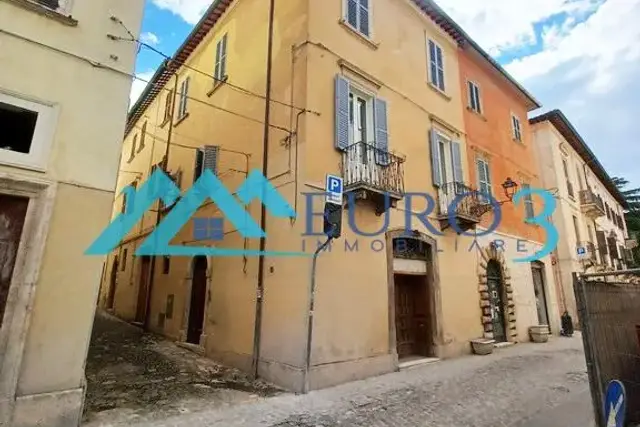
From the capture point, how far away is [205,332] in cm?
889

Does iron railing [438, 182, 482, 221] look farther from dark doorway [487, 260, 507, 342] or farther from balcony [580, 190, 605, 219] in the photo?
balcony [580, 190, 605, 219]

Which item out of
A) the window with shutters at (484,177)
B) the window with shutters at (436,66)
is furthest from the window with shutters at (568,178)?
the window with shutters at (436,66)

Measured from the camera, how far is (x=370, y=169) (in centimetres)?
768

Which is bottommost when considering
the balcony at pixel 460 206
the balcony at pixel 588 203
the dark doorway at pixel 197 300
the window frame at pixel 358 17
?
the dark doorway at pixel 197 300

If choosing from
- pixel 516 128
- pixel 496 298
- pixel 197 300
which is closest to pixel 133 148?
pixel 197 300

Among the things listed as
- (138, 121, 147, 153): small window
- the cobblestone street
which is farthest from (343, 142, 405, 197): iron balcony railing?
(138, 121, 147, 153): small window

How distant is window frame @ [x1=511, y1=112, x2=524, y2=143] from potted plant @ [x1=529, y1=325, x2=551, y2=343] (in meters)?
6.97

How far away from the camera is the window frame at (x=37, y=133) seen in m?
4.37

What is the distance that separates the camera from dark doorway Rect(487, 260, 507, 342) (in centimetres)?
1127

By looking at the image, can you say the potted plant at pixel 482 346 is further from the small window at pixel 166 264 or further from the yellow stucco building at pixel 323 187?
the small window at pixel 166 264

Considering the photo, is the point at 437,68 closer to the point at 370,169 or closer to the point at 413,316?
the point at 370,169

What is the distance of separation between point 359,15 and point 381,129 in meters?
2.85

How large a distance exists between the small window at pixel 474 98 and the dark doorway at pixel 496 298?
5165mm

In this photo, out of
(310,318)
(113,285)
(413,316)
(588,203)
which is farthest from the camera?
(588,203)
